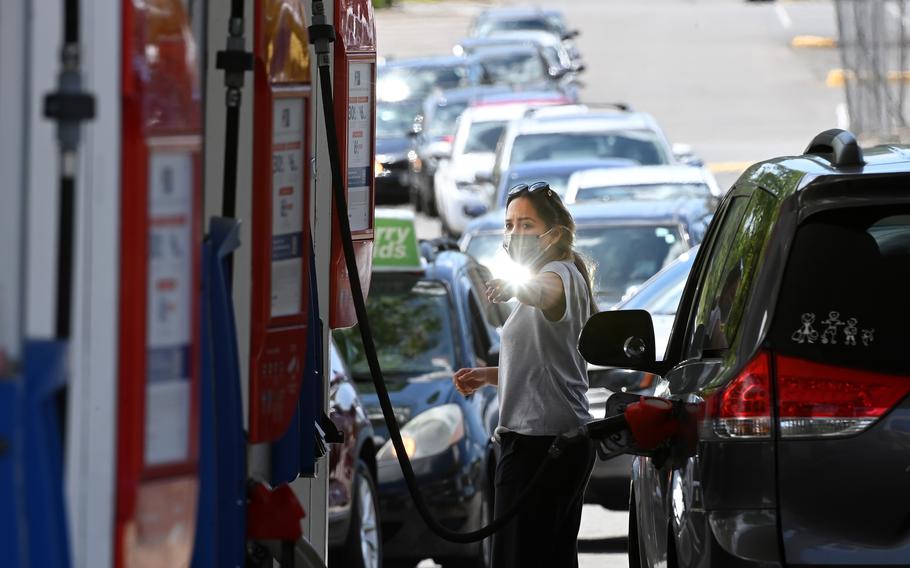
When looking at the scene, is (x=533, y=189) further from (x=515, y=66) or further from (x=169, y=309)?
(x=515, y=66)

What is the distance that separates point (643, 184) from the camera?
15.8 m

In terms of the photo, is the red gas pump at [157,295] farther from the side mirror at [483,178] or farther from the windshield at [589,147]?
the side mirror at [483,178]

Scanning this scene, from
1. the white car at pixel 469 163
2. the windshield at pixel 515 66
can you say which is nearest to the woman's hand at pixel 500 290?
the white car at pixel 469 163

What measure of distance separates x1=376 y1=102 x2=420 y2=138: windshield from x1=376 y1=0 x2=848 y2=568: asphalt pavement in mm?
2036

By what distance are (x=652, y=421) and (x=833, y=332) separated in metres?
0.79

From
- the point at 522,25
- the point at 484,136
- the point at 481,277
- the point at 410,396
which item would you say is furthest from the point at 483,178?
the point at 522,25

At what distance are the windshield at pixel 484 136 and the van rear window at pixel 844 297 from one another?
19.5 metres

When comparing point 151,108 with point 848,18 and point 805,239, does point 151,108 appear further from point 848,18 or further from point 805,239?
point 848,18

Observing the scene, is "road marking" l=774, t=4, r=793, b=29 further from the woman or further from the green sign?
the woman

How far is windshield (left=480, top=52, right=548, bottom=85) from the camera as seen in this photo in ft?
116

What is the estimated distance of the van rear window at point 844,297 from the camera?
4.21m

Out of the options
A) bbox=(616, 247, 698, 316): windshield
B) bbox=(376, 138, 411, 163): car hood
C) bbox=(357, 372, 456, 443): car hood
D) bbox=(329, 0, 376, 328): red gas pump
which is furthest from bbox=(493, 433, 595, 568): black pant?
bbox=(376, 138, 411, 163): car hood

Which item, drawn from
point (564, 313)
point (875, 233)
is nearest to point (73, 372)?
point (875, 233)

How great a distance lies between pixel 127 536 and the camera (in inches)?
109
